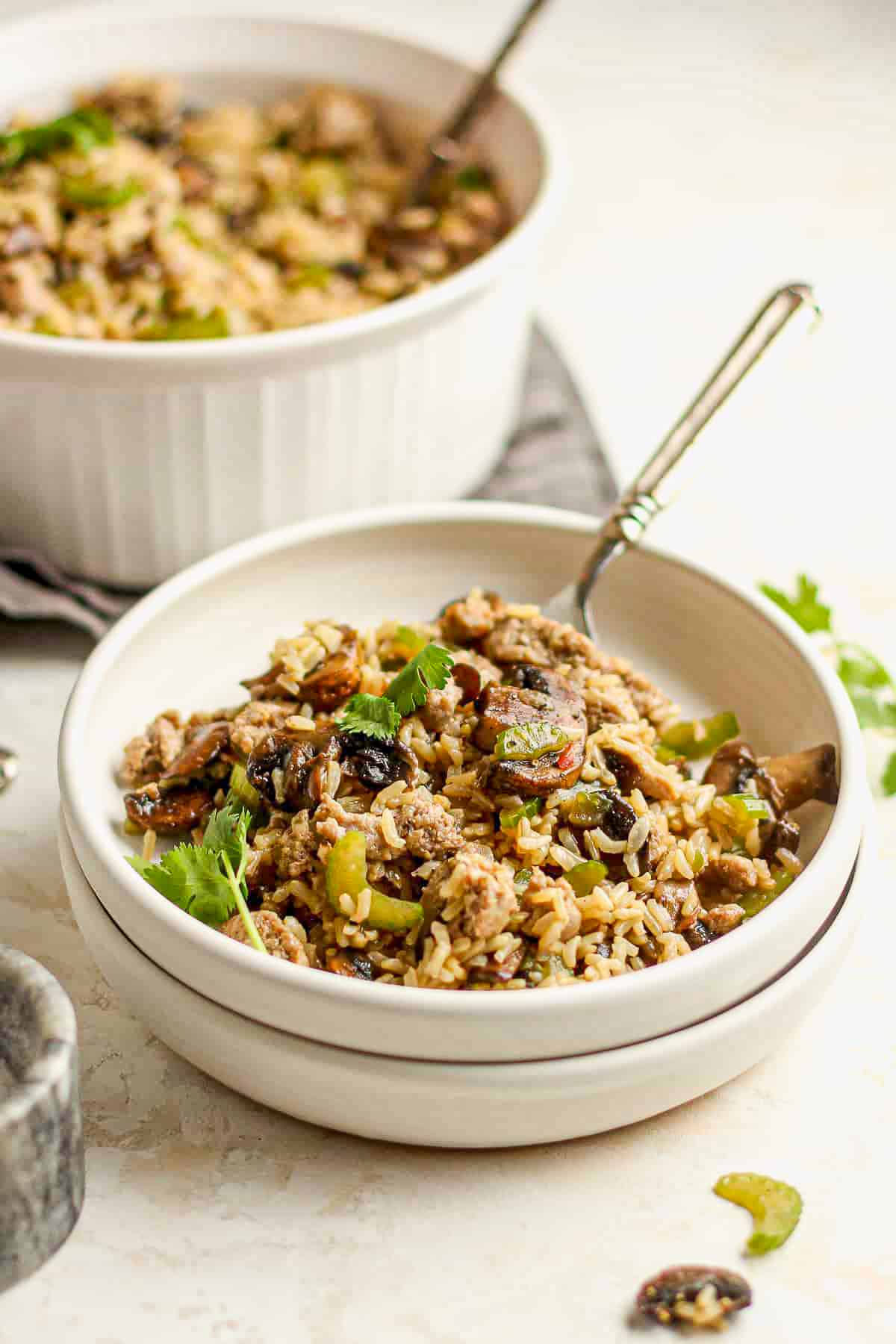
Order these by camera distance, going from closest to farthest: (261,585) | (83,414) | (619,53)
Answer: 1. (261,585)
2. (83,414)
3. (619,53)

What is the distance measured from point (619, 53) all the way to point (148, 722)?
14.1ft

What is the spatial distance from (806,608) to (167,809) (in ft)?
4.23

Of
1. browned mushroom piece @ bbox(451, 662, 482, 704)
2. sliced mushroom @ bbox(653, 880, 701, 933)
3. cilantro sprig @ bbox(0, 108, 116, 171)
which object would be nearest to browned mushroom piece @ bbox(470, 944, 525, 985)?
sliced mushroom @ bbox(653, 880, 701, 933)

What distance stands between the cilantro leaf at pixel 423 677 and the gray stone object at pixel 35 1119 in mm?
652

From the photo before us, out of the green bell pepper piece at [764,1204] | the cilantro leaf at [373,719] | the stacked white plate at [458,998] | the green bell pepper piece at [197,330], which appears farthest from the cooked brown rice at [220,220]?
the green bell pepper piece at [764,1204]

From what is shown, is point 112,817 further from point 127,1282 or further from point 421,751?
point 127,1282

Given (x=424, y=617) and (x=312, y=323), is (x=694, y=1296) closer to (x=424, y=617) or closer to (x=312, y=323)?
(x=424, y=617)

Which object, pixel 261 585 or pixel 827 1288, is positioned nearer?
pixel 827 1288

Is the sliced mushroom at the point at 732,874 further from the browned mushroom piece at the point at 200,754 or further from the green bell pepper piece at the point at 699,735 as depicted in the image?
the browned mushroom piece at the point at 200,754

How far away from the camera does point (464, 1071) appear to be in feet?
6.14

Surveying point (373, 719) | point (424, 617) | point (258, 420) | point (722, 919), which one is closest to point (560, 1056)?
point (722, 919)

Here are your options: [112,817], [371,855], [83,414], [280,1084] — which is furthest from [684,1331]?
[83,414]

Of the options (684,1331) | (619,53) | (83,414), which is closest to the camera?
(684,1331)

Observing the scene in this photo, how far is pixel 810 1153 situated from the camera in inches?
82.8
